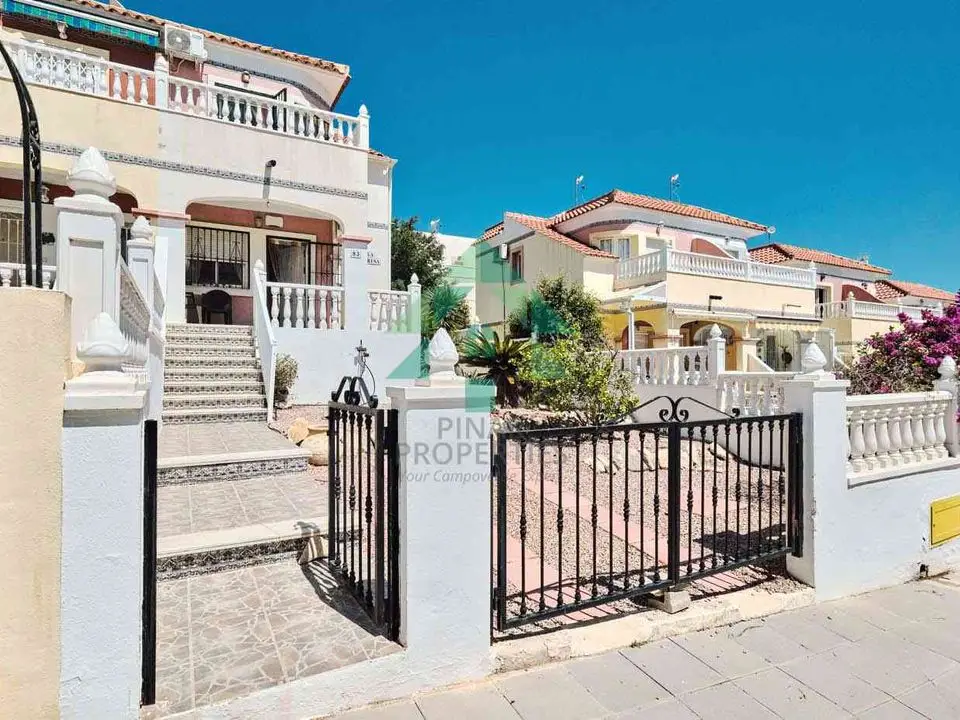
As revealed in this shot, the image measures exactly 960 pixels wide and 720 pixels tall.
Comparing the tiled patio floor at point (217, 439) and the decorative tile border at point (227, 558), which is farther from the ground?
the tiled patio floor at point (217, 439)


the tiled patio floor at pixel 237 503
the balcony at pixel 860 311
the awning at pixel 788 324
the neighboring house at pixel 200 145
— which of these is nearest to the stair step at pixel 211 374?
the neighboring house at pixel 200 145

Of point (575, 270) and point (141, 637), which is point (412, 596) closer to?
point (141, 637)

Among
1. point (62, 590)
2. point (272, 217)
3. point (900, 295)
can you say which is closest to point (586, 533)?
point (62, 590)

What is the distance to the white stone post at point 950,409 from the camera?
5738 millimetres

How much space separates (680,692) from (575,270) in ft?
56.0

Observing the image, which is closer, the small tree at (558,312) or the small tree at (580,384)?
the small tree at (580,384)

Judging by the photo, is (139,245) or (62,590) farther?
(139,245)

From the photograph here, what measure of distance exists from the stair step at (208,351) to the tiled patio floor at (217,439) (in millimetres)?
2175

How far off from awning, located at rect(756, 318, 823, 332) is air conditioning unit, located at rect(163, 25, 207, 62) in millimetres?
20384

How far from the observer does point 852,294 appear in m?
24.5

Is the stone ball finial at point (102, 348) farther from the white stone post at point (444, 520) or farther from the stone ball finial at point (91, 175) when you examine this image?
the stone ball finial at point (91, 175)

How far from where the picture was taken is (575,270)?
19.1 meters

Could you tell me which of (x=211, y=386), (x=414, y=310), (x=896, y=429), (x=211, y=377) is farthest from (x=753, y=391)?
(x=211, y=377)

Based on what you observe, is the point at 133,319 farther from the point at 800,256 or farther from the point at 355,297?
the point at 800,256
